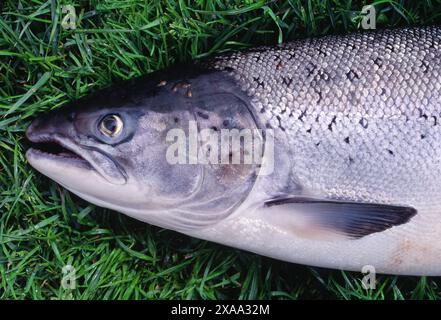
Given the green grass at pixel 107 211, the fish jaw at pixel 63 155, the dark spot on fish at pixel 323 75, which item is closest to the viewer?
the fish jaw at pixel 63 155

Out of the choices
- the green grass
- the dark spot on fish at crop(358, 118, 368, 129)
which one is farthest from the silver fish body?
the green grass

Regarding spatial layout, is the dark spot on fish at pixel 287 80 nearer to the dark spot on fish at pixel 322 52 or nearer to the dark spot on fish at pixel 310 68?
the dark spot on fish at pixel 310 68

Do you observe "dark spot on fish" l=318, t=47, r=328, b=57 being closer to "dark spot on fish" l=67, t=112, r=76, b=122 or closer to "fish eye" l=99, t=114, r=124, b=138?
"fish eye" l=99, t=114, r=124, b=138

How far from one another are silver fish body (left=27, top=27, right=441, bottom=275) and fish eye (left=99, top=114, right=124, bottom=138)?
0.9 inches

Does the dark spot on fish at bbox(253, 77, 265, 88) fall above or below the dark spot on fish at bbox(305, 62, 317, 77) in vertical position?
below

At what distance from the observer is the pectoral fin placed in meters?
2.13

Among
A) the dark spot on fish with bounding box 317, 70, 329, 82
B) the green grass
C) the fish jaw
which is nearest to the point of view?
the fish jaw

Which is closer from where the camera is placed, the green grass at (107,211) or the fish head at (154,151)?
the fish head at (154,151)

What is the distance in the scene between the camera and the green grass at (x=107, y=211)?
252cm

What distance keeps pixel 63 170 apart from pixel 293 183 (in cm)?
81

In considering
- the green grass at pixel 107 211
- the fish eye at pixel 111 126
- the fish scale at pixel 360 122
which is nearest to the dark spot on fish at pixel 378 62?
the fish scale at pixel 360 122

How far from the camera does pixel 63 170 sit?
2.12 m

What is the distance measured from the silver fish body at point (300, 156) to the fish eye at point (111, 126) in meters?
0.02

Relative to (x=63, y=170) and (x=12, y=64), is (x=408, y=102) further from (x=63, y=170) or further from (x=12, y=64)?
(x=12, y=64)
